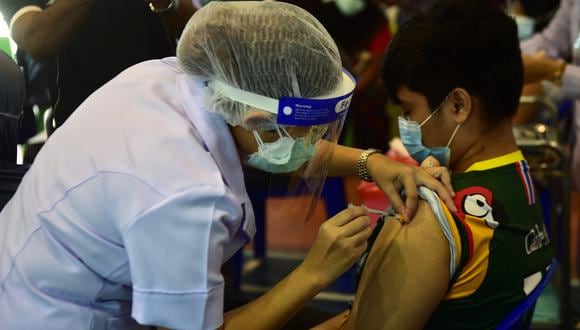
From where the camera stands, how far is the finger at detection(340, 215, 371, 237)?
1339 millimetres

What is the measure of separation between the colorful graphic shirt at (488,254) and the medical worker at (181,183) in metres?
0.25

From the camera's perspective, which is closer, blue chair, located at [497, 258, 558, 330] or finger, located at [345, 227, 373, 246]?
finger, located at [345, 227, 373, 246]

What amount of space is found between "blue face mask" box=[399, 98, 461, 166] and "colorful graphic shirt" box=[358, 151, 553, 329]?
148 millimetres

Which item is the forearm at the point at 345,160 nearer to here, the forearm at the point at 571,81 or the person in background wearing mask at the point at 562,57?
the person in background wearing mask at the point at 562,57

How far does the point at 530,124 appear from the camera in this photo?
3.00 metres

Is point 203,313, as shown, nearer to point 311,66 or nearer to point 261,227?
point 311,66

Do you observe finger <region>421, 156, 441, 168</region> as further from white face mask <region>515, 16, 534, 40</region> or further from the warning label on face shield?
white face mask <region>515, 16, 534, 40</region>

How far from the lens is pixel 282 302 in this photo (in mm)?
1308

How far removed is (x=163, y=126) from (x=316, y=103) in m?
0.26

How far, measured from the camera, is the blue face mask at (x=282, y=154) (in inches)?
52.0

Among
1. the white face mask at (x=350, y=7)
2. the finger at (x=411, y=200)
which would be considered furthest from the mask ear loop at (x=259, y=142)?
the white face mask at (x=350, y=7)

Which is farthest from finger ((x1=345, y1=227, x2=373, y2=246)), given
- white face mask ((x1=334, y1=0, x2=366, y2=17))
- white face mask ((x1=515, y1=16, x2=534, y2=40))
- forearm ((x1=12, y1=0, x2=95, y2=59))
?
white face mask ((x1=334, y1=0, x2=366, y2=17))

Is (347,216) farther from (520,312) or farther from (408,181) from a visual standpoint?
(520,312)

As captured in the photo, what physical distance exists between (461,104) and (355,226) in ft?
1.50
